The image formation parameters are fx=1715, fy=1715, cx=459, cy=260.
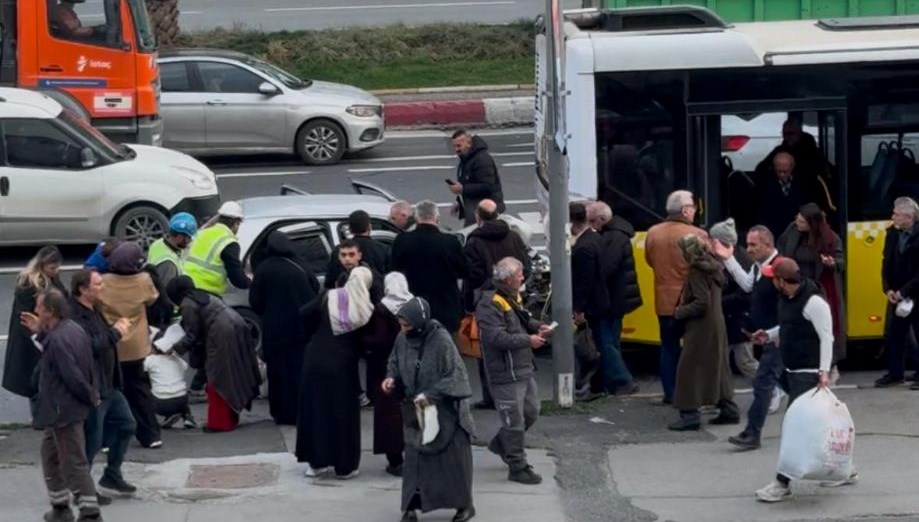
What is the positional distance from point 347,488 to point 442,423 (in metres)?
1.35

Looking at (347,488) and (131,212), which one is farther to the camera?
(131,212)

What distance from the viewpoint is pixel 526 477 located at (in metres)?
11.4

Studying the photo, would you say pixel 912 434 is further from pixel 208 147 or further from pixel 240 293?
pixel 208 147

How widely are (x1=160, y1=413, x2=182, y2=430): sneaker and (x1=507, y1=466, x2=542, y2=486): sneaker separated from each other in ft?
9.55

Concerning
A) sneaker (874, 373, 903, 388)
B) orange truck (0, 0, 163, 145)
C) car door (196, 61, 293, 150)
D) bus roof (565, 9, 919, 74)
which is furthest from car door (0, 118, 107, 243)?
sneaker (874, 373, 903, 388)

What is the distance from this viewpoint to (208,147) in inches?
904

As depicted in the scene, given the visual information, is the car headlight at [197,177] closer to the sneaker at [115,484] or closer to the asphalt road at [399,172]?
the asphalt road at [399,172]

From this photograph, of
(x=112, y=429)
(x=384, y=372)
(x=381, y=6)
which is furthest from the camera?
(x=381, y=6)

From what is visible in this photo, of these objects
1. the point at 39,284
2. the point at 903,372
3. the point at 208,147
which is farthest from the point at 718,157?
the point at 208,147

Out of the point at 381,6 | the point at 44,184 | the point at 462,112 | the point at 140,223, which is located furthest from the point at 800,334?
the point at 381,6

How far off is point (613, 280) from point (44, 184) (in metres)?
6.87

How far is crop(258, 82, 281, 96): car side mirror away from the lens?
2275cm

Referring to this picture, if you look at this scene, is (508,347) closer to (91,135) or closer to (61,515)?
(61,515)

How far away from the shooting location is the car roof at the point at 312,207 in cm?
1405
